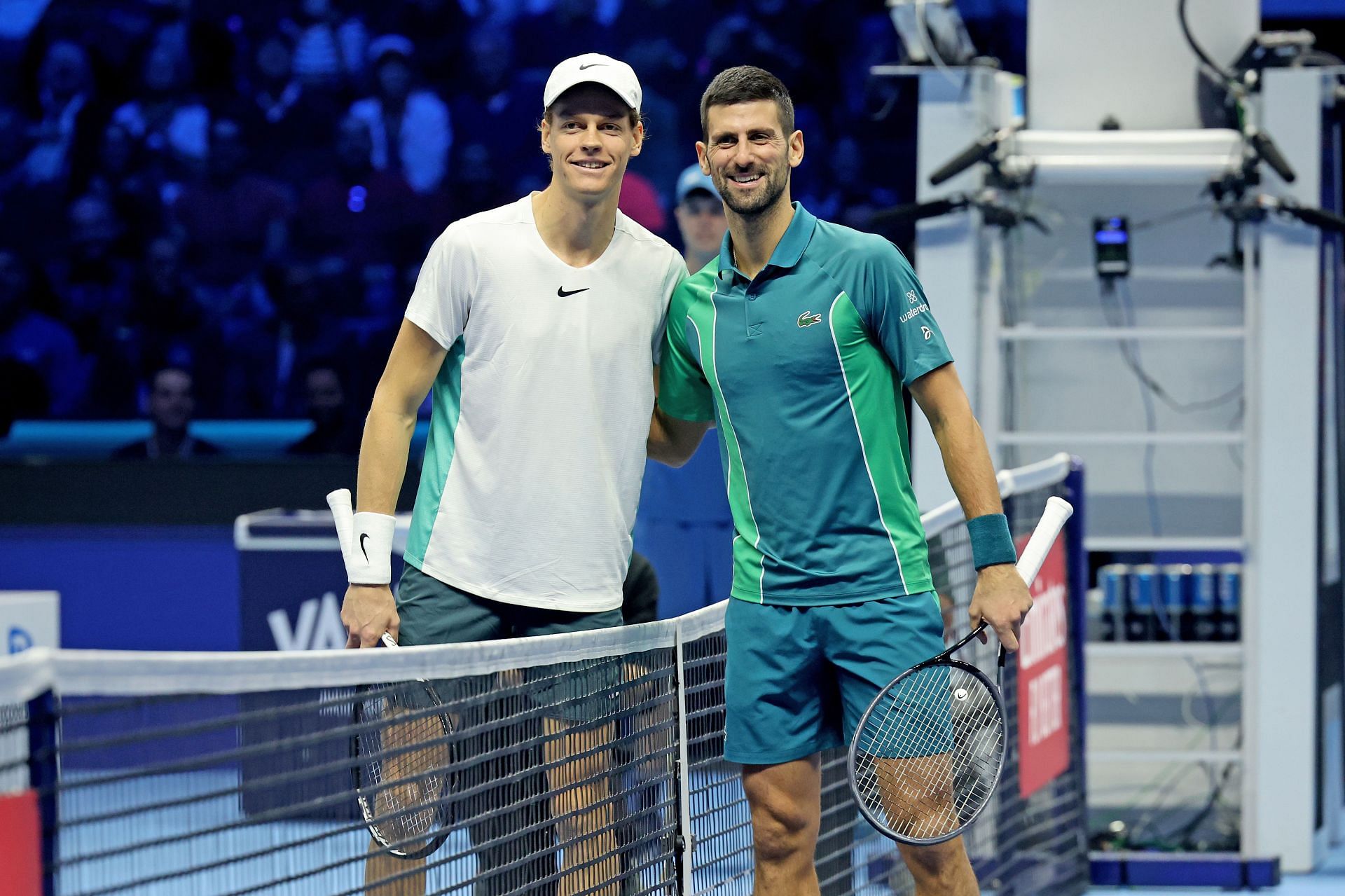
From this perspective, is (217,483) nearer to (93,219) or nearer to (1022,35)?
(93,219)

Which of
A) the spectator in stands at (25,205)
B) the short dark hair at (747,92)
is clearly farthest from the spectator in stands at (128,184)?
the short dark hair at (747,92)

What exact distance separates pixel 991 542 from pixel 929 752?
38 centimetres

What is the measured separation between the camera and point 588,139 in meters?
2.85

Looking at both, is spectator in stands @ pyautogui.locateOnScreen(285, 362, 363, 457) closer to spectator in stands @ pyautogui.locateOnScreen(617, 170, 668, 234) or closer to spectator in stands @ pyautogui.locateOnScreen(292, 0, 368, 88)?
spectator in stands @ pyautogui.locateOnScreen(617, 170, 668, 234)

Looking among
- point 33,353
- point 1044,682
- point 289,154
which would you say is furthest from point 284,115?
point 1044,682

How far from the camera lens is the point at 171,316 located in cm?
922

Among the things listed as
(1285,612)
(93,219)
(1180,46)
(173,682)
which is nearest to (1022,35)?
(1180,46)

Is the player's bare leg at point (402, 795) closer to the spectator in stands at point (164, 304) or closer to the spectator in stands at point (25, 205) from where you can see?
the spectator in stands at point (164, 304)

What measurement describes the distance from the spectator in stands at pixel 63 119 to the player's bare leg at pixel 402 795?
8.07 metres

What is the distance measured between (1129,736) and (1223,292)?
5.19 ft

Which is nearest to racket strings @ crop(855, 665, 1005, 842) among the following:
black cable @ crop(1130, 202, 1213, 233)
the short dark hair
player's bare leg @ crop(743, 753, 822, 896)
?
player's bare leg @ crop(743, 753, 822, 896)

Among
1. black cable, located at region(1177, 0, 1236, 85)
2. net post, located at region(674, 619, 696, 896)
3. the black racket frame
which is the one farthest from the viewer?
black cable, located at region(1177, 0, 1236, 85)

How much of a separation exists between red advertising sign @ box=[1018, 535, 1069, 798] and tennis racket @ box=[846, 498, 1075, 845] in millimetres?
1560

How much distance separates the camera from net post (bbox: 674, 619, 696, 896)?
2912mm
